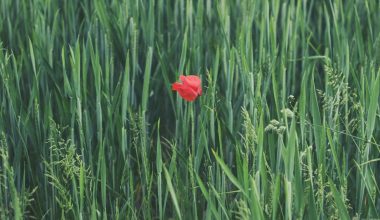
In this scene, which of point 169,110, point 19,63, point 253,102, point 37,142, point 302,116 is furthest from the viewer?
point 169,110

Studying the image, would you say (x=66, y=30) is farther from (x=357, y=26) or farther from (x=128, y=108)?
(x=357, y=26)

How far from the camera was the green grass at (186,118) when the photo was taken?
1.71 meters

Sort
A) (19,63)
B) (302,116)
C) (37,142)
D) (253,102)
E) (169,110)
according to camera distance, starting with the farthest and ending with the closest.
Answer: (169,110), (19,63), (37,142), (253,102), (302,116)

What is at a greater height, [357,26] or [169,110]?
[357,26]

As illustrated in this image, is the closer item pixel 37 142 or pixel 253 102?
pixel 253 102

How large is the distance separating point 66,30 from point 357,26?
35.9 inches

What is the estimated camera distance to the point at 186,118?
196cm

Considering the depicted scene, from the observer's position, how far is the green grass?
1.71m

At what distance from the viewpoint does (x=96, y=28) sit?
2373 mm

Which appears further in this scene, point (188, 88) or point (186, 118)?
point (186, 118)

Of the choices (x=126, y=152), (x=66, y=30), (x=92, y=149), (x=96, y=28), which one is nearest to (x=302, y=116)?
(x=126, y=152)

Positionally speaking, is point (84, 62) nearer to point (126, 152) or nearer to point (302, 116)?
point (126, 152)

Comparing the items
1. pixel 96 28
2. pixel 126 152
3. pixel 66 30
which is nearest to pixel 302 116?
pixel 126 152

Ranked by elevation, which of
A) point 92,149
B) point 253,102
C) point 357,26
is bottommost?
point 92,149
